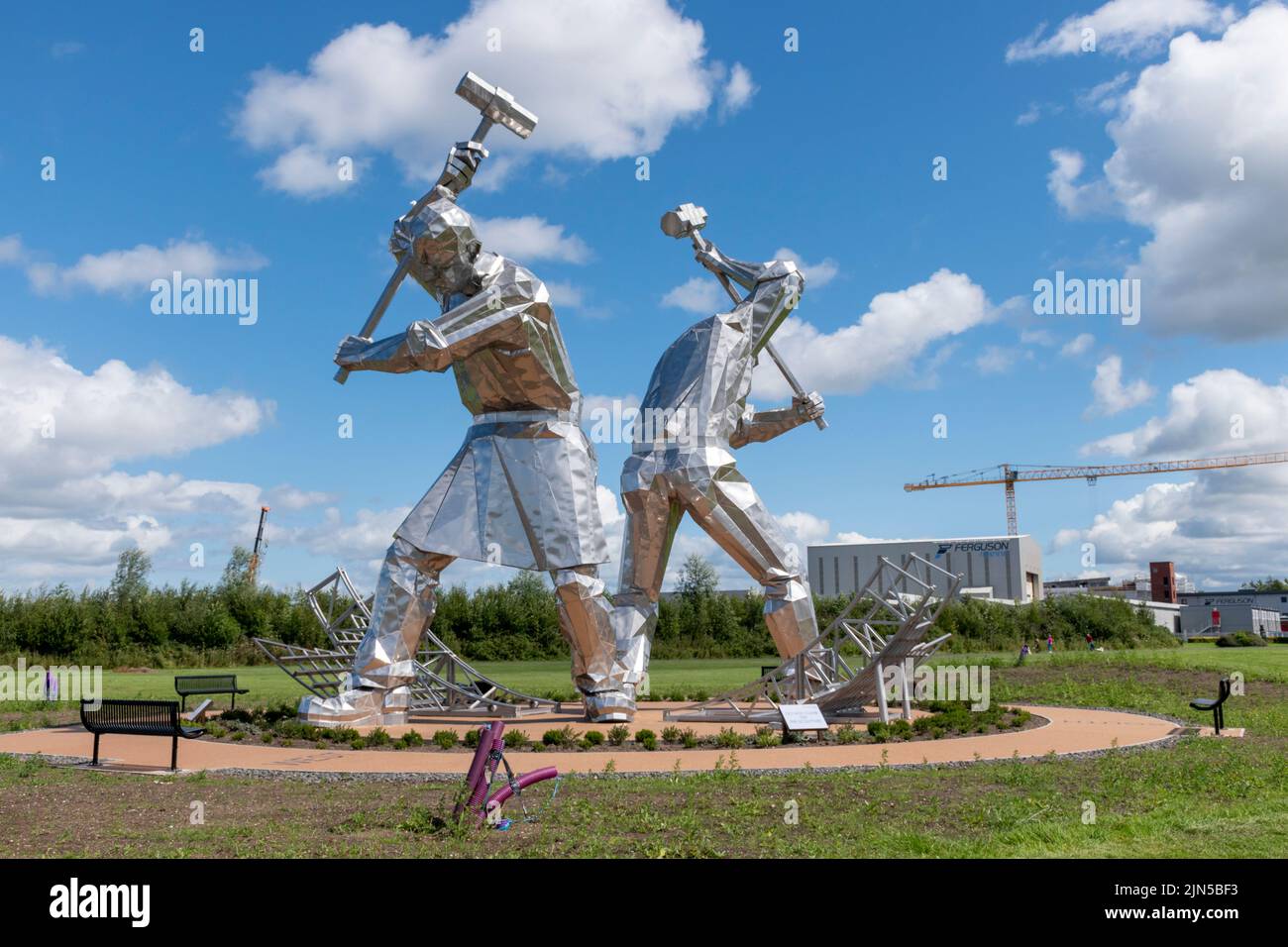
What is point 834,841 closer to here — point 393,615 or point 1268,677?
point 393,615

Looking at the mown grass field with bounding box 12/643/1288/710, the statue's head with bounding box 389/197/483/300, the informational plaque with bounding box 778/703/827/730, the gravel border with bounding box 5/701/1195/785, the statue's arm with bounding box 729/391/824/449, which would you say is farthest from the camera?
the mown grass field with bounding box 12/643/1288/710

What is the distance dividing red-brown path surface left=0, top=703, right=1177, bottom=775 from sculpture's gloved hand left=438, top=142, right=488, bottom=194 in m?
6.59

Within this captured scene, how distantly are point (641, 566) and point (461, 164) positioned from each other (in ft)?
18.9

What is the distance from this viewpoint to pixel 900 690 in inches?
539

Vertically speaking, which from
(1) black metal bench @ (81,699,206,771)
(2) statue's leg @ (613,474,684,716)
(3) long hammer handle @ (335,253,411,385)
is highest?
(3) long hammer handle @ (335,253,411,385)

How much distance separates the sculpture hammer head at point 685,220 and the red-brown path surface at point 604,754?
739 cm

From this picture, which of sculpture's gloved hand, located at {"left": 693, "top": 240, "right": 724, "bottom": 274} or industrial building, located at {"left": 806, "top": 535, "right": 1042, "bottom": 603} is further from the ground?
sculpture's gloved hand, located at {"left": 693, "top": 240, "right": 724, "bottom": 274}

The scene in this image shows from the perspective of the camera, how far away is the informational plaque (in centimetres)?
1134

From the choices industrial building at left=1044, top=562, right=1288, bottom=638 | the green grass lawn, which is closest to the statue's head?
the green grass lawn

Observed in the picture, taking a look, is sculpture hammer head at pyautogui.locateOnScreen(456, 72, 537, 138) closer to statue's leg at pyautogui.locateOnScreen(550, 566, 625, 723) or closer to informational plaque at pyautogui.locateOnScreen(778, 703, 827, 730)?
statue's leg at pyautogui.locateOnScreen(550, 566, 625, 723)

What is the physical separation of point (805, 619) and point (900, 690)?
60.2 inches

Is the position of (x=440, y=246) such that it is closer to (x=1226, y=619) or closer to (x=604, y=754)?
(x=604, y=754)

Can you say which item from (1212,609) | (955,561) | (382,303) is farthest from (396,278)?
(1212,609)
